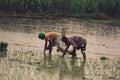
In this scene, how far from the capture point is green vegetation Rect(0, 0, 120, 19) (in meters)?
32.7

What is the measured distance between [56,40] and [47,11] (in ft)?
61.9

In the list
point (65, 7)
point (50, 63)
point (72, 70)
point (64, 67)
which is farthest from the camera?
point (65, 7)

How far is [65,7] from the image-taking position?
33.2 meters

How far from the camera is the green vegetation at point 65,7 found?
32.7 m

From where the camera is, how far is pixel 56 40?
15.2m

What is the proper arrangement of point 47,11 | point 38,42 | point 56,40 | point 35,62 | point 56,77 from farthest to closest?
1. point 47,11
2. point 38,42
3. point 56,40
4. point 35,62
5. point 56,77

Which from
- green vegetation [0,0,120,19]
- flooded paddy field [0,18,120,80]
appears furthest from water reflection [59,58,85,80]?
green vegetation [0,0,120,19]

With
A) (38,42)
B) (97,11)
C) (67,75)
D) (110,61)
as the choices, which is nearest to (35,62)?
(67,75)

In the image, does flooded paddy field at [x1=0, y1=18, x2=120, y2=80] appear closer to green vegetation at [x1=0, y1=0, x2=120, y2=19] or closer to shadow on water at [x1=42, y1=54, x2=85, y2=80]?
shadow on water at [x1=42, y1=54, x2=85, y2=80]

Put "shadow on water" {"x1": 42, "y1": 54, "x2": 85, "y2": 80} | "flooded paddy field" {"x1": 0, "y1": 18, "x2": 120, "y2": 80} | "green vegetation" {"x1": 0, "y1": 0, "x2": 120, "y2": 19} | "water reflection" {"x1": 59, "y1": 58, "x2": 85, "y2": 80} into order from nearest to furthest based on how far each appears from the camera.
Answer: "flooded paddy field" {"x1": 0, "y1": 18, "x2": 120, "y2": 80}
"water reflection" {"x1": 59, "y1": 58, "x2": 85, "y2": 80}
"shadow on water" {"x1": 42, "y1": 54, "x2": 85, "y2": 80}
"green vegetation" {"x1": 0, "y1": 0, "x2": 120, "y2": 19}

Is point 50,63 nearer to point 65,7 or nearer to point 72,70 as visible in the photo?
point 72,70

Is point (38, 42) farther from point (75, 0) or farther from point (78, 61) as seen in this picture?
point (75, 0)

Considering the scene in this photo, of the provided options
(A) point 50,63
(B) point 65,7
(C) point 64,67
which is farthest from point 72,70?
(B) point 65,7

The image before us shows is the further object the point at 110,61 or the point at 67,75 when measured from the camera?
the point at 110,61
